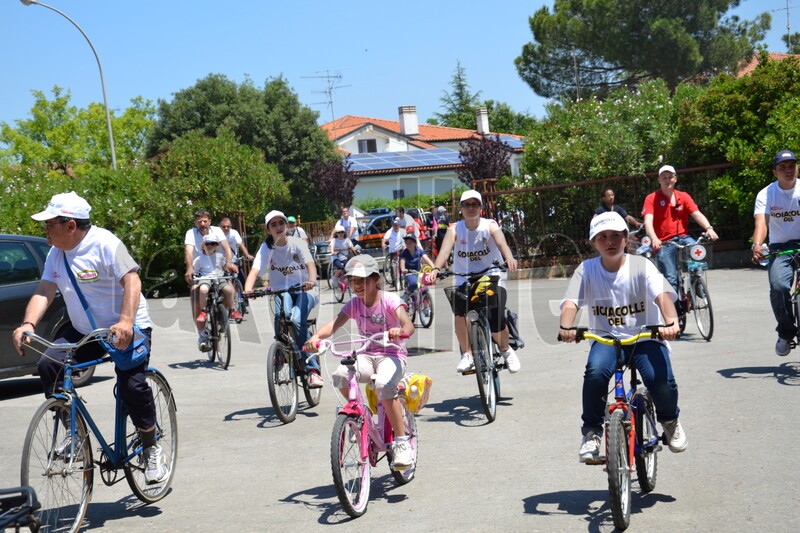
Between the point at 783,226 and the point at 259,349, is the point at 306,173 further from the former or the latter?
the point at 783,226

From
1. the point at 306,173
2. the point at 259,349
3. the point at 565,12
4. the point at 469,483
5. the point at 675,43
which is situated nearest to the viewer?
the point at 469,483

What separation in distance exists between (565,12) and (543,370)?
3960 cm

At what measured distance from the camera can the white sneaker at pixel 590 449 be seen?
5406 millimetres

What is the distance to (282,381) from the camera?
358 inches

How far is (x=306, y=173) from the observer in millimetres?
57781

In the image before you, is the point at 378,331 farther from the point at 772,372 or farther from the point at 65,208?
the point at 772,372

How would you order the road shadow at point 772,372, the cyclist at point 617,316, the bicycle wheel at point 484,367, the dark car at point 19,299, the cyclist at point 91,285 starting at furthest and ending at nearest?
the dark car at point 19,299, the road shadow at point 772,372, the bicycle wheel at point 484,367, the cyclist at point 91,285, the cyclist at point 617,316

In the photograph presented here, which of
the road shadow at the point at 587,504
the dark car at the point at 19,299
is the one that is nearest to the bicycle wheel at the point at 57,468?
the road shadow at the point at 587,504

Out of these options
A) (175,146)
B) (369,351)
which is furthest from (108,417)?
(175,146)

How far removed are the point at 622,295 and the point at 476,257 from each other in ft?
12.4

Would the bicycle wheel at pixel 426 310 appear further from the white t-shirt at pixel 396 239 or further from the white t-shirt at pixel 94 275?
the white t-shirt at pixel 94 275

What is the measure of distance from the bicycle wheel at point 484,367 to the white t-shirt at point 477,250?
0.75 m

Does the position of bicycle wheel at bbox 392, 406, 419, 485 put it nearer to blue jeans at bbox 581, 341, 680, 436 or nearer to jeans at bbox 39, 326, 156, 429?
blue jeans at bbox 581, 341, 680, 436

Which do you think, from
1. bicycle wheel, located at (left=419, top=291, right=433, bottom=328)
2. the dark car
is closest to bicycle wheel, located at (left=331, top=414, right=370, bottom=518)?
the dark car
